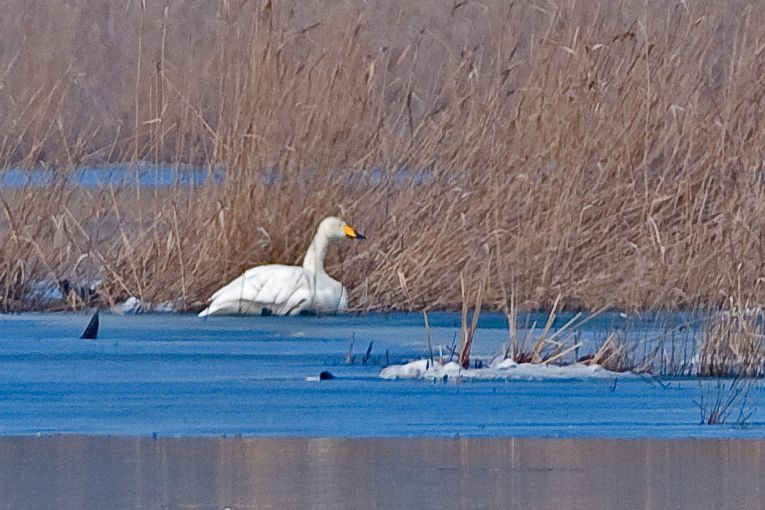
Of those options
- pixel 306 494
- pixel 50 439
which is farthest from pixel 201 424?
pixel 306 494

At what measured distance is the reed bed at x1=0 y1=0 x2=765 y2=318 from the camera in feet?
33.8

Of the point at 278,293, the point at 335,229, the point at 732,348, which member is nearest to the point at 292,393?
the point at 732,348

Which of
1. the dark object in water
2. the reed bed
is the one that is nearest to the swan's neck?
the reed bed

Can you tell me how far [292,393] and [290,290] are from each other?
271 cm

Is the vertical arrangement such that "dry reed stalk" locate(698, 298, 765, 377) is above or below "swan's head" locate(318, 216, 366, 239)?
below

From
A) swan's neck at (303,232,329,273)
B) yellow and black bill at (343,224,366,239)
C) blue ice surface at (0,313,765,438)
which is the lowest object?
blue ice surface at (0,313,765,438)

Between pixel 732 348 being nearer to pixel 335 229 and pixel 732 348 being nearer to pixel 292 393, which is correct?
pixel 292 393

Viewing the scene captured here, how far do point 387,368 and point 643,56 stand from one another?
3.20 m

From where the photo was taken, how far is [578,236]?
10281 millimetres

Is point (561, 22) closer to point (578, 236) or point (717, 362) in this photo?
point (578, 236)

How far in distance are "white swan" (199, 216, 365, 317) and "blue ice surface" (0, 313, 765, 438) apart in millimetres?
433

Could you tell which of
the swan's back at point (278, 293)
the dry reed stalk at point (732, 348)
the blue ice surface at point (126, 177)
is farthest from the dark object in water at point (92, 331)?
the dry reed stalk at point (732, 348)

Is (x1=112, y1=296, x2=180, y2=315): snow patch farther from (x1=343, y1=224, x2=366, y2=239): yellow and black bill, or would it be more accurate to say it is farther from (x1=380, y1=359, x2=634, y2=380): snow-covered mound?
(x1=380, y1=359, x2=634, y2=380): snow-covered mound

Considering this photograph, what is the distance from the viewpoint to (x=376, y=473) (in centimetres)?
596
